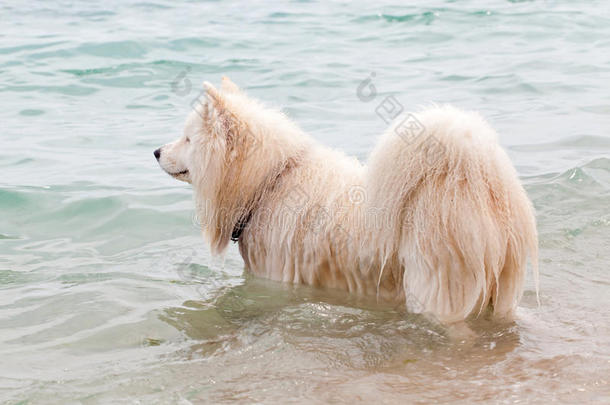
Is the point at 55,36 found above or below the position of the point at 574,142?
above

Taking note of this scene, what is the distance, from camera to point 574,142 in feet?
28.3

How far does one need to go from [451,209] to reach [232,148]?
176 cm

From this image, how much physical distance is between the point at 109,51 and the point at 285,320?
34.6ft

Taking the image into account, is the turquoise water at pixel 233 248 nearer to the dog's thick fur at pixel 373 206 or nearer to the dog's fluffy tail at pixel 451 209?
the dog's thick fur at pixel 373 206

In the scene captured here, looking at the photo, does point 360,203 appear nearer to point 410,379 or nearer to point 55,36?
point 410,379

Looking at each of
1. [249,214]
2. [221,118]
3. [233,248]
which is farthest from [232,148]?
[233,248]

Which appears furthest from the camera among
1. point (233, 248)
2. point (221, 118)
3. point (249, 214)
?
point (233, 248)

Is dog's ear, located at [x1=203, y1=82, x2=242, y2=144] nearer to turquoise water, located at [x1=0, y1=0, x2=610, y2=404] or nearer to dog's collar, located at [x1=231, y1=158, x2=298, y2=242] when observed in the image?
dog's collar, located at [x1=231, y1=158, x2=298, y2=242]

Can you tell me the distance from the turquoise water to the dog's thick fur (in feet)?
0.82

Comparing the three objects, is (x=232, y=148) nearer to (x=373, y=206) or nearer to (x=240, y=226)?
(x=240, y=226)

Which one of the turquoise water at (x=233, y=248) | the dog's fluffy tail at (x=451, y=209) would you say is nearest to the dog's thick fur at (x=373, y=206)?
the dog's fluffy tail at (x=451, y=209)

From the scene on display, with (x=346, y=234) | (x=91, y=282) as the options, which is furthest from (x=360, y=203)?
(x=91, y=282)

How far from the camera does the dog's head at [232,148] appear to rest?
5102mm

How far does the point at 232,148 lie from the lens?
514 centimetres
